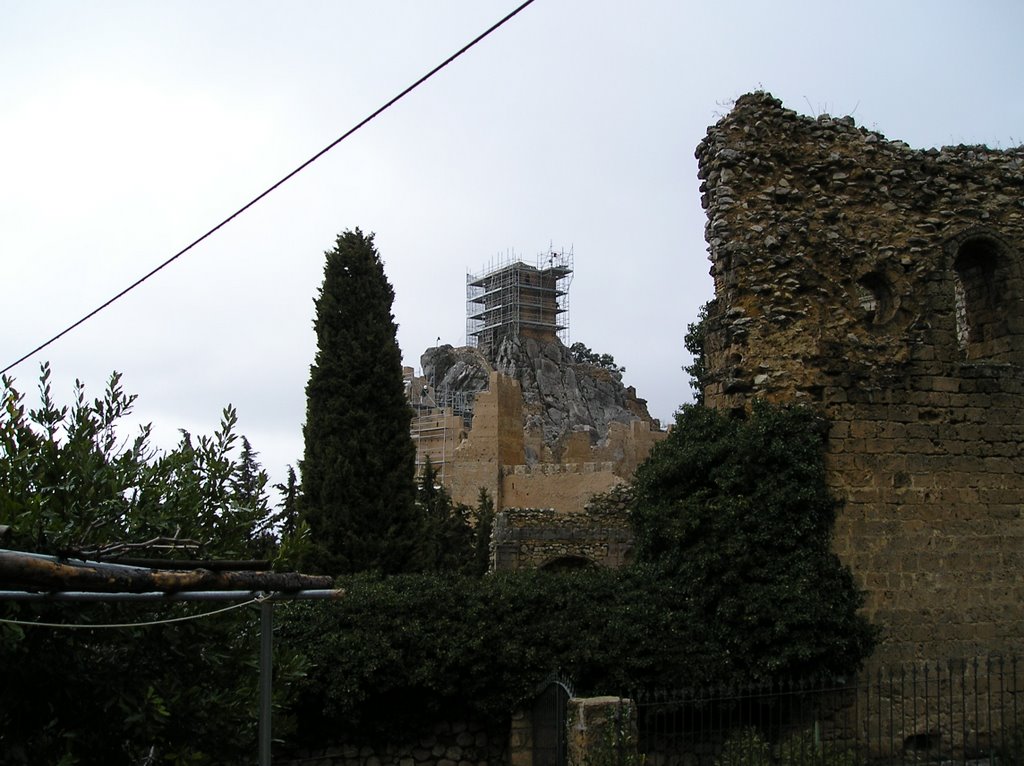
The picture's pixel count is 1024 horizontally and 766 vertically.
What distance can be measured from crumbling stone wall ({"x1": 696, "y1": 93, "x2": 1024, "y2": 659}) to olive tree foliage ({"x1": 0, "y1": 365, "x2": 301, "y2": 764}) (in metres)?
5.60

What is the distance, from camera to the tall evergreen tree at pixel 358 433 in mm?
14562

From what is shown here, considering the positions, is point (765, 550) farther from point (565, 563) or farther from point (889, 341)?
point (565, 563)

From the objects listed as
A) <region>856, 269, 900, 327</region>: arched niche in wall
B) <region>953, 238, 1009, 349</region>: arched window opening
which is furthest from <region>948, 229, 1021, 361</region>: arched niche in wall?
<region>856, 269, 900, 327</region>: arched niche in wall

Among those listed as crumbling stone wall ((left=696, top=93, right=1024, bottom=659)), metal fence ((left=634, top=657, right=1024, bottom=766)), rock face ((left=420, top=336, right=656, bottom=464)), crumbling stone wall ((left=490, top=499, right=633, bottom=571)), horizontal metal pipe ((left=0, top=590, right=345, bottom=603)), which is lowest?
metal fence ((left=634, top=657, right=1024, bottom=766))

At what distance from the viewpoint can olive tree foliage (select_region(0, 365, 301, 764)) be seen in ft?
15.7

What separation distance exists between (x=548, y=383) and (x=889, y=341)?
70.4 m

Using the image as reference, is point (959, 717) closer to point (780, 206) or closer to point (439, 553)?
point (780, 206)

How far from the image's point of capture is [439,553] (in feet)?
63.6

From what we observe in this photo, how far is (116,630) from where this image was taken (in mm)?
4969

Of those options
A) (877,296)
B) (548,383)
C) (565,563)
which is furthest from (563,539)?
(548,383)

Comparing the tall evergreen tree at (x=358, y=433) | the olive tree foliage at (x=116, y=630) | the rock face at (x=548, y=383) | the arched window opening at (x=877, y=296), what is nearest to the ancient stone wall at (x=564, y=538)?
the tall evergreen tree at (x=358, y=433)

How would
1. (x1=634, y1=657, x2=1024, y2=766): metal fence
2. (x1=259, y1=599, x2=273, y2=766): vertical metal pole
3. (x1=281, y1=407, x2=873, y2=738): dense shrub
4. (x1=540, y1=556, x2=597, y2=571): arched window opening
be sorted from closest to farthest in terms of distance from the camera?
(x1=259, y1=599, x2=273, y2=766): vertical metal pole, (x1=634, y1=657, x2=1024, y2=766): metal fence, (x1=281, y1=407, x2=873, y2=738): dense shrub, (x1=540, y1=556, x2=597, y2=571): arched window opening

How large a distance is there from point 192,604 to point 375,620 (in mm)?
3401

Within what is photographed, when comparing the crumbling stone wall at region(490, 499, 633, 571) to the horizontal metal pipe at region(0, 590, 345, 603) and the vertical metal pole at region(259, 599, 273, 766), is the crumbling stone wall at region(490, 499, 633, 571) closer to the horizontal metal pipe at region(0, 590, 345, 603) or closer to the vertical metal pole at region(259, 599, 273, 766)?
the vertical metal pole at region(259, 599, 273, 766)
